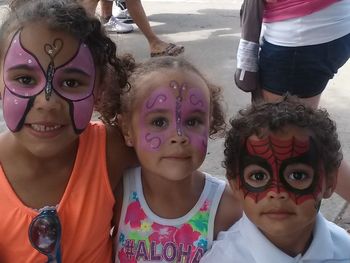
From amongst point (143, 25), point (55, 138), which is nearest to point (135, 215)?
point (55, 138)

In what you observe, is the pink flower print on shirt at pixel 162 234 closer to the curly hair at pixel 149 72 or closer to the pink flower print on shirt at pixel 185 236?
the pink flower print on shirt at pixel 185 236

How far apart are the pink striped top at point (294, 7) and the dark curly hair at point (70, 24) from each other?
998mm

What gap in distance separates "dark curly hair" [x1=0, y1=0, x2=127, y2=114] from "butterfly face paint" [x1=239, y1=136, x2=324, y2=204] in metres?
0.61

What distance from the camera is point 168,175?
6.76 ft

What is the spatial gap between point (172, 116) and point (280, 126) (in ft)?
1.25

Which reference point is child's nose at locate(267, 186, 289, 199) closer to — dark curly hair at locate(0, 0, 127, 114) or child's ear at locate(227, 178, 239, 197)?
child's ear at locate(227, 178, 239, 197)

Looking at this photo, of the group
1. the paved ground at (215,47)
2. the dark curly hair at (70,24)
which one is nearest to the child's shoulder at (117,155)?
the dark curly hair at (70,24)

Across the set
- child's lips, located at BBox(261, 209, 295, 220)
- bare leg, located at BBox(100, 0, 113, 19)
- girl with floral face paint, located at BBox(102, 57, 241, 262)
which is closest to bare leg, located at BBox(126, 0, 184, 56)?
bare leg, located at BBox(100, 0, 113, 19)

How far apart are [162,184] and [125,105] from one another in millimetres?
321

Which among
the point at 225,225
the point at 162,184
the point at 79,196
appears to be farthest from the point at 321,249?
the point at 79,196

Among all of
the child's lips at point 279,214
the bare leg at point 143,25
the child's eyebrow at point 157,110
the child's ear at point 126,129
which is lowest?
the bare leg at point 143,25

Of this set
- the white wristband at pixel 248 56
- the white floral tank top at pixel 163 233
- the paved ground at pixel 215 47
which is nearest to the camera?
the white floral tank top at pixel 163 233

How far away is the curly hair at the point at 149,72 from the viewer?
85.7 inches

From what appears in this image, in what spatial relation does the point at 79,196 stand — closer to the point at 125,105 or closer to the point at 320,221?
the point at 125,105
